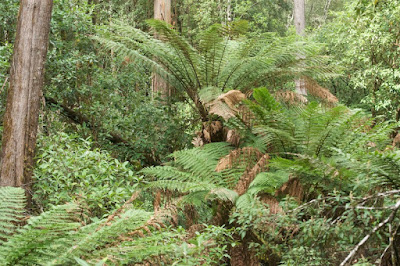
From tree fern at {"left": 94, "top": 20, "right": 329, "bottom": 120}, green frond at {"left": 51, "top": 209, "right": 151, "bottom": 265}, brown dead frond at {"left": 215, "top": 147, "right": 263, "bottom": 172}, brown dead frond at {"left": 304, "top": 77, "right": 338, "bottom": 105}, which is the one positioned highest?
tree fern at {"left": 94, "top": 20, "right": 329, "bottom": 120}

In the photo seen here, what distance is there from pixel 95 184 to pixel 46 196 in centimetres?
62

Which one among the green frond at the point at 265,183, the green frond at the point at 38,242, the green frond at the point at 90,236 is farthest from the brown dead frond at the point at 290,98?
the green frond at the point at 38,242

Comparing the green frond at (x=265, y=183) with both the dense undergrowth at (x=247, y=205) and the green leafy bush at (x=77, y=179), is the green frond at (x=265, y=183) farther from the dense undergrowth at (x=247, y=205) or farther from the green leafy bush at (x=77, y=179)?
the green leafy bush at (x=77, y=179)

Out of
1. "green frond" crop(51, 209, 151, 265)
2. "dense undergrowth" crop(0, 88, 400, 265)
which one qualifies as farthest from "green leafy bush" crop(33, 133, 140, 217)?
"green frond" crop(51, 209, 151, 265)

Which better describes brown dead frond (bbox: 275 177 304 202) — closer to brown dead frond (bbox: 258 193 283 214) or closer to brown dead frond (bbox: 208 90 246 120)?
brown dead frond (bbox: 258 193 283 214)

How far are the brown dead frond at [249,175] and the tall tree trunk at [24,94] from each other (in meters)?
2.16

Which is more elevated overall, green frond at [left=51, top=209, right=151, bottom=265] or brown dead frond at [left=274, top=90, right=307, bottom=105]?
brown dead frond at [left=274, top=90, right=307, bottom=105]

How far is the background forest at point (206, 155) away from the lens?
2152mm

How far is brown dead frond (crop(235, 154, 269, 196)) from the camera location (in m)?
3.48

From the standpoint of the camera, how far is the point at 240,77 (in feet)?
18.0

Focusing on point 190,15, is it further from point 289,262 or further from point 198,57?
point 289,262

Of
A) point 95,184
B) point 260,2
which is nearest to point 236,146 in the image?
point 95,184

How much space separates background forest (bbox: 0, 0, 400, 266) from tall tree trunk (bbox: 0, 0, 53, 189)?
9cm

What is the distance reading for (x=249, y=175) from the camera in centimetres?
361
